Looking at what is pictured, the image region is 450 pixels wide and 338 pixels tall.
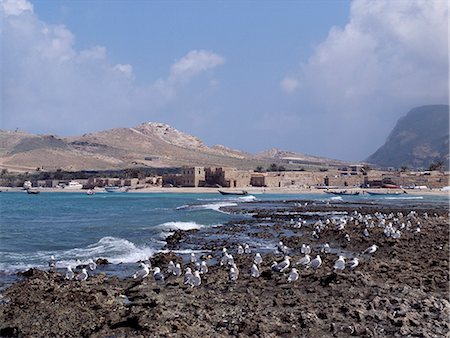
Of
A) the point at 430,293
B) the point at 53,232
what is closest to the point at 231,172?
the point at 53,232

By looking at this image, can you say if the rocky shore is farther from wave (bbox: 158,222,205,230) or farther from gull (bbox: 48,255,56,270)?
wave (bbox: 158,222,205,230)

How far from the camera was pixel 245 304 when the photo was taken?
36.0ft

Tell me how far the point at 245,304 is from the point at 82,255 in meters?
10.3

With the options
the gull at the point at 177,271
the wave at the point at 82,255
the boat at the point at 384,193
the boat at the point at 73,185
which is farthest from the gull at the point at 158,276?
the boat at the point at 73,185

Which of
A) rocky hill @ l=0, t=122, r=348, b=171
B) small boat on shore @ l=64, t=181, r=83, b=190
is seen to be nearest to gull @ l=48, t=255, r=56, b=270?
small boat on shore @ l=64, t=181, r=83, b=190

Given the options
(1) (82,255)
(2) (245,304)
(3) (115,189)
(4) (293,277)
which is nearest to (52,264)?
(1) (82,255)

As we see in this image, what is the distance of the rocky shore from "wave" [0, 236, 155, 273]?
2.24 meters

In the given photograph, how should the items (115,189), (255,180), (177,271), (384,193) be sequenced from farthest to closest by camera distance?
(255,180)
(115,189)
(384,193)
(177,271)

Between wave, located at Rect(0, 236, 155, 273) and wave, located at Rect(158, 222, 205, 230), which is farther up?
wave, located at Rect(158, 222, 205, 230)

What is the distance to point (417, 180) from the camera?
101938 mm

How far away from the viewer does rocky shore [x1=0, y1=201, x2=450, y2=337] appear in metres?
9.34

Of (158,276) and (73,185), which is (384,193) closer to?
(73,185)

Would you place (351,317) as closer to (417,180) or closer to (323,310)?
(323,310)

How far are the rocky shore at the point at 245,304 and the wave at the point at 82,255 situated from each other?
224 centimetres
